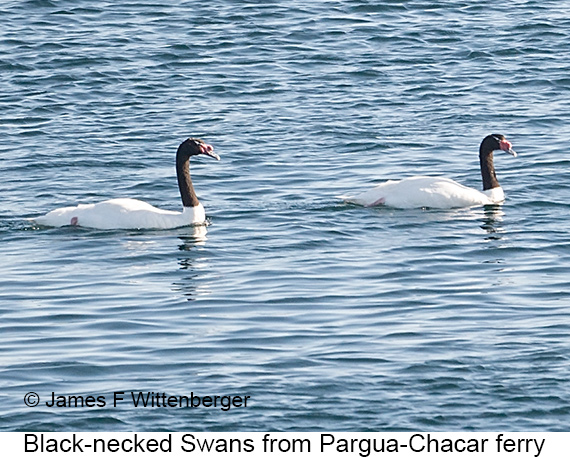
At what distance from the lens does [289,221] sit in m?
20.5

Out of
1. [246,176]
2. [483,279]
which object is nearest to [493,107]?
[246,176]

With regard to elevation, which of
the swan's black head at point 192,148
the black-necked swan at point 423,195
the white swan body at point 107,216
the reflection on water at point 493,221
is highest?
the swan's black head at point 192,148

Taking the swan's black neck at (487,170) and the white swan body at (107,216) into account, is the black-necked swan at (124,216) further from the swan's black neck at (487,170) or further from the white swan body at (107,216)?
the swan's black neck at (487,170)

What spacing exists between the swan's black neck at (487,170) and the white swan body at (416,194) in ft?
1.95

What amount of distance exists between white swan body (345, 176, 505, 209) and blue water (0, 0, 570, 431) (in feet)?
0.55

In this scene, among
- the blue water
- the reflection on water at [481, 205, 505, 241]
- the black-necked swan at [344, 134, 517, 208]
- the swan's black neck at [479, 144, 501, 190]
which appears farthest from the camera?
the swan's black neck at [479, 144, 501, 190]

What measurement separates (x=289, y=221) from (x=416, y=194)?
181 cm

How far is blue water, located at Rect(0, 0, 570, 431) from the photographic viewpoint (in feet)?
43.2

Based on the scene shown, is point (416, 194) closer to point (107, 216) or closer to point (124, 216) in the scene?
point (124, 216)

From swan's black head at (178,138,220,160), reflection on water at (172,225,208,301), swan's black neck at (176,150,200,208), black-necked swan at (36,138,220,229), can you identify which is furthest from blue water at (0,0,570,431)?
swan's black head at (178,138,220,160)

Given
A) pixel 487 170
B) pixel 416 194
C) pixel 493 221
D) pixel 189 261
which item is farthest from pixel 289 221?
pixel 487 170

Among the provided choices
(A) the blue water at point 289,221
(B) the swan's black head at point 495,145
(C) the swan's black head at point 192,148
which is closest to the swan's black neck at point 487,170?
(B) the swan's black head at point 495,145

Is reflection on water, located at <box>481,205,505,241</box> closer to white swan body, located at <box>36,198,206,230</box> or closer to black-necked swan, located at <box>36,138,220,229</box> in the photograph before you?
black-necked swan, located at <box>36,138,220,229</box>

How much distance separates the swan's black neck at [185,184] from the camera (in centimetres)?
2072
